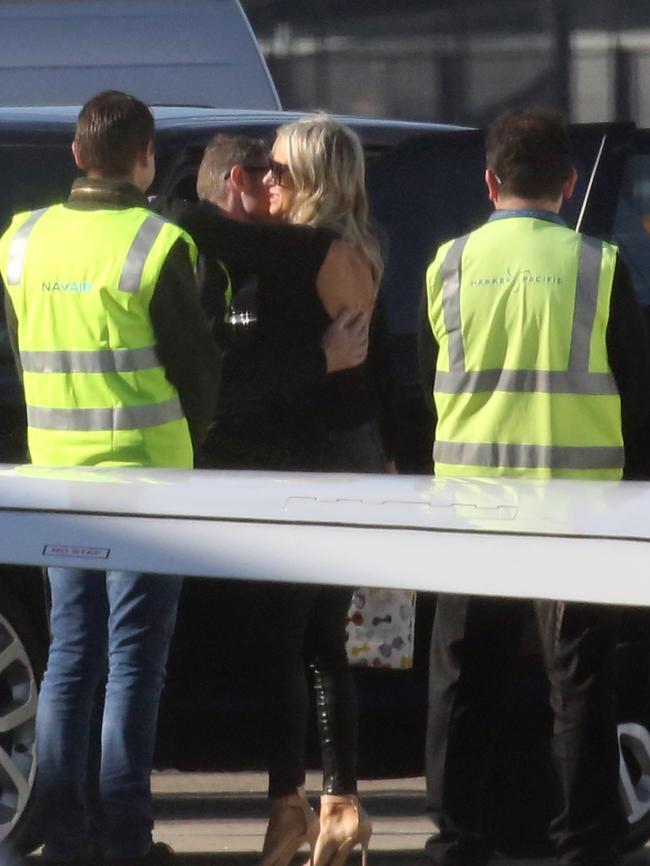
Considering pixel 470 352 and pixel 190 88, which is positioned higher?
pixel 190 88

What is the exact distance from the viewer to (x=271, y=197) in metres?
4.18

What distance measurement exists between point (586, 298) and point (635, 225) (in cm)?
104

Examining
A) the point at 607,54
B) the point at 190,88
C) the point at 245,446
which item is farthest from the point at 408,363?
the point at 607,54

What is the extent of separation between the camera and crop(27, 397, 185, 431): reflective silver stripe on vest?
3893 millimetres

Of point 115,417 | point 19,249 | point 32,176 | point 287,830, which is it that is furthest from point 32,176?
point 287,830

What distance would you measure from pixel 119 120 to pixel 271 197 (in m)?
0.40

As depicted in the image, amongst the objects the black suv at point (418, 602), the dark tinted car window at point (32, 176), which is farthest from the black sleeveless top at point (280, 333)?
the dark tinted car window at point (32, 176)

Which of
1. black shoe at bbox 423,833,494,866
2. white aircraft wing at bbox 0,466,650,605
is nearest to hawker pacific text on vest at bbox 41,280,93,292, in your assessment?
white aircraft wing at bbox 0,466,650,605

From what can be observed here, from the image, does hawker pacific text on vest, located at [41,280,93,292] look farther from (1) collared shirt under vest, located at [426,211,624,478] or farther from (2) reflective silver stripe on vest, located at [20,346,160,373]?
(1) collared shirt under vest, located at [426,211,624,478]

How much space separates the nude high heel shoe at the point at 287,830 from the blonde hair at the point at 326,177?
110 cm

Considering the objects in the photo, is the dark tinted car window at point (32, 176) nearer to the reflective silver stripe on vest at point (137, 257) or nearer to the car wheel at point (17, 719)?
the car wheel at point (17, 719)

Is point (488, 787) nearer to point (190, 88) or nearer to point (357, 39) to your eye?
point (190, 88)

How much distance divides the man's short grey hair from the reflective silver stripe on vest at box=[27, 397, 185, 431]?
1.80 feet

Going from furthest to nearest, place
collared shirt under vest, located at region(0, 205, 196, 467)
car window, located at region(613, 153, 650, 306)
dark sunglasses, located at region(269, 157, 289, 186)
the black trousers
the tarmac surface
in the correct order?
car window, located at region(613, 153, 650, 306)
the tarmac surface
dark sunglasses, located at region(269, 157, 289, 186)
collared shirt under vest, located at region(0, 205, 196, 467)
the black trousers
